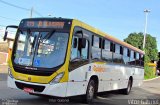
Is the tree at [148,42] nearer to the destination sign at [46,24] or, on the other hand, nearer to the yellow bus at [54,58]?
the yellow bus at [54,58]

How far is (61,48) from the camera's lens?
11969mm

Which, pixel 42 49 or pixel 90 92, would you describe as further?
pixel 90 92

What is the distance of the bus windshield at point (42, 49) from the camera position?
1183 centimetres

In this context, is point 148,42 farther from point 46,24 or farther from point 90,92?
point 46,24

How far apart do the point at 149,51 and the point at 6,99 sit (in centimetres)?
7813

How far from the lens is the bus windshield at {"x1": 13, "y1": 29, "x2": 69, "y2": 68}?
11.8 m

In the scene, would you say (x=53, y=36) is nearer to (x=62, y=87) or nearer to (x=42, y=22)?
(x=42, y=22)

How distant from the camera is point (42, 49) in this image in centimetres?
1200

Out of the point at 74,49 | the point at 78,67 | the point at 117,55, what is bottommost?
the point at 78,67

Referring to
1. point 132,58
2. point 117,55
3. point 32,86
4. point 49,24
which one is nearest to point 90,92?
point 32,86

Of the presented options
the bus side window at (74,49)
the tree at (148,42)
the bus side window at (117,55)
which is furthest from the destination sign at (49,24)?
the tree at (148,42)

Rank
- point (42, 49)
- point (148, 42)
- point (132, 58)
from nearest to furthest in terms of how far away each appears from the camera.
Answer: point (42, 49) → point (132, 58) → point (148, 42)

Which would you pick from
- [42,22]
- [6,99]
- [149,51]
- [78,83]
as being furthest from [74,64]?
[149,51]

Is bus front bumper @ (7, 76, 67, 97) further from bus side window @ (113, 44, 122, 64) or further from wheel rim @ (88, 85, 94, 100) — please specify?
bus side window @ (113, 44, 122, 64)
